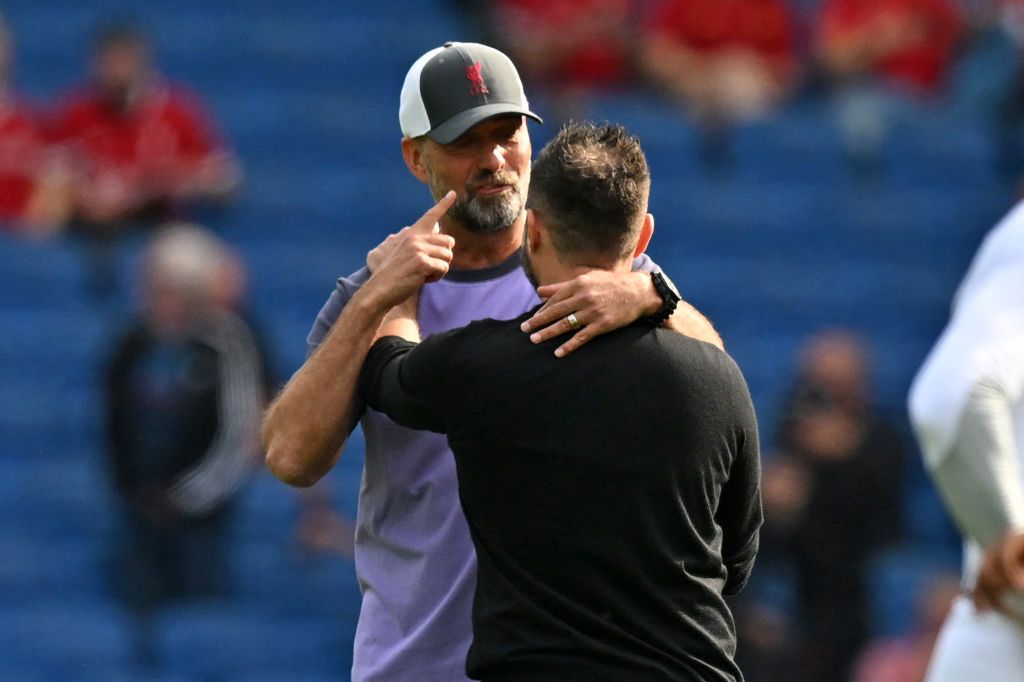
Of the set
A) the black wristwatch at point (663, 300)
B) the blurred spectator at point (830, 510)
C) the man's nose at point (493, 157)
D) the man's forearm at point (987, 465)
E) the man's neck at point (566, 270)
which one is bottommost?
the blurred spectator at point (830, 510)

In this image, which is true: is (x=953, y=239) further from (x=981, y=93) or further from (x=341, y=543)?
(x=341, y=543)

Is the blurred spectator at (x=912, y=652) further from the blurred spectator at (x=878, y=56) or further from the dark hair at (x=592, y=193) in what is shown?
the dark hair at (x=592, y=193)

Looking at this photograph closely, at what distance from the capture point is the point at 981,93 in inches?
384

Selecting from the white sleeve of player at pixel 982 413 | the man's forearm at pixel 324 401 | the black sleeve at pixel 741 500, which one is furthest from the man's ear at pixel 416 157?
the white sleeve of player at pixel 982 413

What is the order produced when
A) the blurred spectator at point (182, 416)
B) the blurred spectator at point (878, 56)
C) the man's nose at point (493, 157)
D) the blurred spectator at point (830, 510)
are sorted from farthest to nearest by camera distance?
the blurred spectator at point (878, 56)
the blurred spectator at point (182, 416)
the blurred spectator at point (830, 510)
the man's nose at point (493, 157)

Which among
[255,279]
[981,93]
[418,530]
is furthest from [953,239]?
[418,530]

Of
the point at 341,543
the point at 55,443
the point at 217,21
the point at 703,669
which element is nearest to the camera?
the point at 703,669

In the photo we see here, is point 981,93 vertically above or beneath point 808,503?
above

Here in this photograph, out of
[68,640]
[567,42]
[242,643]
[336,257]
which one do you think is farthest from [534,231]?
[567,42]

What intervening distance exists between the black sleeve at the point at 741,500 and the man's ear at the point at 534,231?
0.34m

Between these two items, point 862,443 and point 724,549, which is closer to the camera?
point 724,549

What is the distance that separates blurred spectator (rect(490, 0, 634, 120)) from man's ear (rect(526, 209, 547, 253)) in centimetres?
683

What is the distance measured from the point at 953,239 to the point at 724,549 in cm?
725

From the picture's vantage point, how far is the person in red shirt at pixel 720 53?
9594mm
